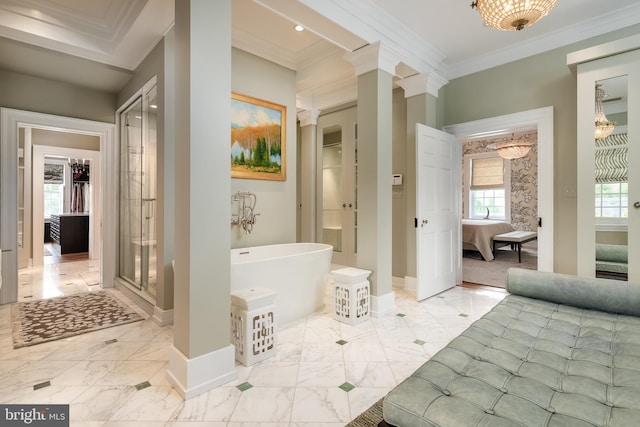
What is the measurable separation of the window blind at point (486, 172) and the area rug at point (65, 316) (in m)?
8.94

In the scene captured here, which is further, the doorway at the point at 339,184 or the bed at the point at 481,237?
the bed at the point at 481,237

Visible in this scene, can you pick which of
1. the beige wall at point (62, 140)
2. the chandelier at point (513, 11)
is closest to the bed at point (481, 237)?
the chandelier at point (513, 11)

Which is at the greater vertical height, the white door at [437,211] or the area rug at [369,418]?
the white door at [437,211]

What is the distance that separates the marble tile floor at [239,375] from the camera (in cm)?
168

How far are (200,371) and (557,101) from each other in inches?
169

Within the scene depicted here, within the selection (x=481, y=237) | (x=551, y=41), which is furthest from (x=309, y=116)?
(x=481, y=237)

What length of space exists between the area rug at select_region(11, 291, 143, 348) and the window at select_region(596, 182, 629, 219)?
14.7 feet

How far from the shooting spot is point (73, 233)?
7250mm

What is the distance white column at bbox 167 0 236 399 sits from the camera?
1.85 metres

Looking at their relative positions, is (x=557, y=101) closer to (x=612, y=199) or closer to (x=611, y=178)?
(x=611, y=178)

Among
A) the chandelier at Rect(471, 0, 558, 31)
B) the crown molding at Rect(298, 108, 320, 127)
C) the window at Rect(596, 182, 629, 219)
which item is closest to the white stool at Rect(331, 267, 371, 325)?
the window at Rect(596, 182, 629, 219)

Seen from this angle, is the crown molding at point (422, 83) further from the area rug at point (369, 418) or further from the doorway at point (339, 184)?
the area rug at point (369, 418)

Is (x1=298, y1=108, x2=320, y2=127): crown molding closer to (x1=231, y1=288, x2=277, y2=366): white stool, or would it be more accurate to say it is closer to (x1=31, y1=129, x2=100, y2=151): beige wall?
(x1=231, y1=288, x2=277, y2=366): white stool

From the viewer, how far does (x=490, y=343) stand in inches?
61.8
